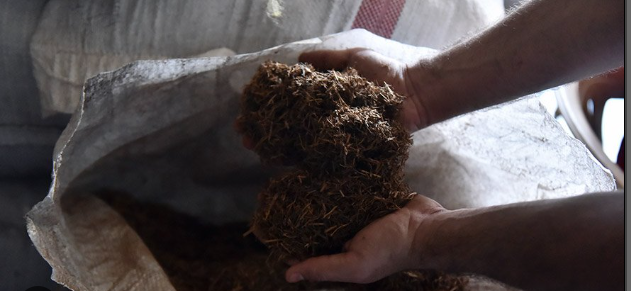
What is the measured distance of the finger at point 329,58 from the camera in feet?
3.33

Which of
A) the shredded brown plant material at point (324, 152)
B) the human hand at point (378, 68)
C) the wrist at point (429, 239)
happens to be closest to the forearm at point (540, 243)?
the wrist at point (429, 239)

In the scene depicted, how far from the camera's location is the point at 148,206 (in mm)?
1156

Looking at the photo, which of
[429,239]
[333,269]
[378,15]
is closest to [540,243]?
[429,239]

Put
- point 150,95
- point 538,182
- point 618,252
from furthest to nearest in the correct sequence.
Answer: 1. point 538,182
2. point 150,95
3. point 618,252

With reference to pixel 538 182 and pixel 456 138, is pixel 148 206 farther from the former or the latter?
pixel 538 182

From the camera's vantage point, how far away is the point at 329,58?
1.01 m

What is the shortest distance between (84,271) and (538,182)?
0.81 m

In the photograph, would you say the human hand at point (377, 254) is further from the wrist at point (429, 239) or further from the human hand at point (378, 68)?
the human hand at point (378, 68)

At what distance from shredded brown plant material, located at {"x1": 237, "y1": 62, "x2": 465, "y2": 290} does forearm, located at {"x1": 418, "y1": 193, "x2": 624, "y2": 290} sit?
0.12m

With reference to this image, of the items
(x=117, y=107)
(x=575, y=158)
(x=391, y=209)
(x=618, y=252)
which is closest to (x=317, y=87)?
(x=391, y=209)

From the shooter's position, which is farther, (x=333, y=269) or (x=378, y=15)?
(x=378, y=15)

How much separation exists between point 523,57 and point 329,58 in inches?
12.7

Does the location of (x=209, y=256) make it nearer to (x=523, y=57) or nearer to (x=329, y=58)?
(x=329, y=58)

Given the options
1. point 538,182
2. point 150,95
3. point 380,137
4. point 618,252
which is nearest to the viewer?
point 618,252
